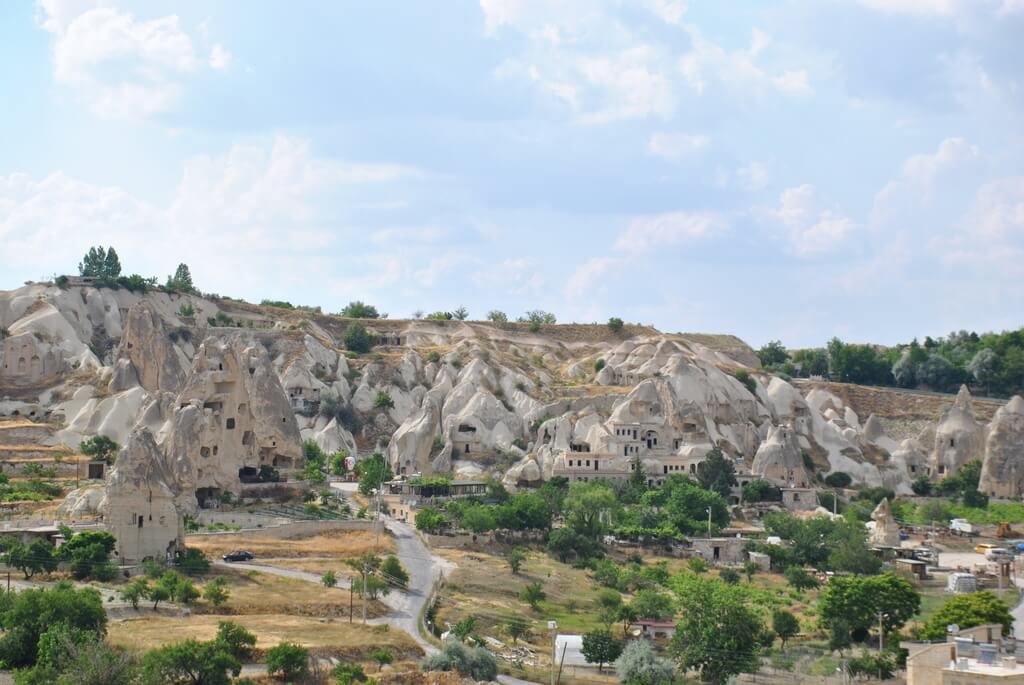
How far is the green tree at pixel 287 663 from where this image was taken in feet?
131

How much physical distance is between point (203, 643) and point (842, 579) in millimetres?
26644

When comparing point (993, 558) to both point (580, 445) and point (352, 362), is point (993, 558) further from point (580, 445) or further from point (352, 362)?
point (352, 362)

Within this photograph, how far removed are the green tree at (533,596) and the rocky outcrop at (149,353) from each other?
114 ft

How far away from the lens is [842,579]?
5556 centimetres

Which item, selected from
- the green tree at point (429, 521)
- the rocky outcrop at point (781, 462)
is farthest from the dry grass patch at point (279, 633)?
the rocky outcrop at point (781, 462)

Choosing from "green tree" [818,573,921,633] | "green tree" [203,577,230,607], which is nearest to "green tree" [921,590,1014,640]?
"green tree" [818,573,921,633]

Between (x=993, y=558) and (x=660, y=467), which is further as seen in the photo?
(x=660, y=467)

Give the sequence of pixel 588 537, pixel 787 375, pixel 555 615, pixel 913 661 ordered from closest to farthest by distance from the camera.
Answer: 1. pixel 913 661
2. pixel 555 615
3. pixel 588 537
4. pixel 787 375

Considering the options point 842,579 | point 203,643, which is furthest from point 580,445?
point 203,643

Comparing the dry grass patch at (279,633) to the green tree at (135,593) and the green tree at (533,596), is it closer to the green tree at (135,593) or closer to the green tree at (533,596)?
the green tree at (135,593)

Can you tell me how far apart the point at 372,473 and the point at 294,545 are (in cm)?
1634

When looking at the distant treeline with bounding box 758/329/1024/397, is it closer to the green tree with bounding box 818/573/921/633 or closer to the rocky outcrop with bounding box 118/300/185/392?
the rocky outcrop with bounding box 118/300/185/392

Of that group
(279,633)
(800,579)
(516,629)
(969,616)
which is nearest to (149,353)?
(800,579)

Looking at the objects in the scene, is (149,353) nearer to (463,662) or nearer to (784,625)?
(784,625)
